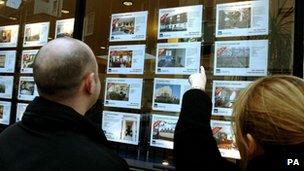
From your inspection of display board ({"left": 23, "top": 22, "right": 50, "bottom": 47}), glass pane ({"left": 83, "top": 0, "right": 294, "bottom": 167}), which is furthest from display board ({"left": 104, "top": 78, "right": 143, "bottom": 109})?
display board ({"left": 23, "top": 22, "right": 50, "bottom": 47})

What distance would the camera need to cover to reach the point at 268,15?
355cm

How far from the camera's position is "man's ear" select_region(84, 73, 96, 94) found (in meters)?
2.16

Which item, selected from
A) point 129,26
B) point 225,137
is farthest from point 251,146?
point 129,26

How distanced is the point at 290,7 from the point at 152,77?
1315 mm

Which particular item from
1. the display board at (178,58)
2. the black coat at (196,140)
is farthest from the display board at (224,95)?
the black coat at (196,140)

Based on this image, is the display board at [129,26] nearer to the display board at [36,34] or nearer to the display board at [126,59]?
the display board at [126,59]

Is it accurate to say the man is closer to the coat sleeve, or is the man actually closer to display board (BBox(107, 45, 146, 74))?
the coat sleeve

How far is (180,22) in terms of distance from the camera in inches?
157

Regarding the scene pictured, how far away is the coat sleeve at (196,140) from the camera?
6.59ft

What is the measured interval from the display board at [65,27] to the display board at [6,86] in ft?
2.70

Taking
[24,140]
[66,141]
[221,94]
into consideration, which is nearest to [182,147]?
[66,141]

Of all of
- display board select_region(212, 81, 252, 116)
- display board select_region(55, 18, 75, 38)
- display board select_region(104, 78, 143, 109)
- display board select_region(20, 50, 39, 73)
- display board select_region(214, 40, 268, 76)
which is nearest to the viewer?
display board select_region(214, 40, 268, 76)

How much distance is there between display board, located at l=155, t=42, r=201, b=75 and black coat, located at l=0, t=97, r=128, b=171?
6.34ft

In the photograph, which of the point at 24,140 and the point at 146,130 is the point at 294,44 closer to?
the point at 146,130
